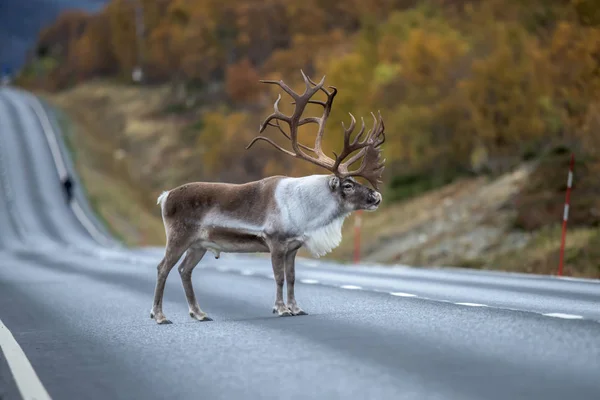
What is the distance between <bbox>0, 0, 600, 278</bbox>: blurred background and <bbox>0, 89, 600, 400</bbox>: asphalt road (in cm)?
772

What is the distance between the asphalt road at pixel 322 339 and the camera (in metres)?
6.99

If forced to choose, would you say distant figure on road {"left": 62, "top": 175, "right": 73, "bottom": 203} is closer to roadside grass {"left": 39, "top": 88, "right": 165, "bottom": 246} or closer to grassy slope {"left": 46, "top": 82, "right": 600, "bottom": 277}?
roadside grass {"left": 39, "top": 88, "right": 165, "bottom": 246}

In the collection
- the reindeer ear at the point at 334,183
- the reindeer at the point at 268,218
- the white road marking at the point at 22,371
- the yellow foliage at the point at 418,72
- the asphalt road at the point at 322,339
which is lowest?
the white road marking at the point at 22,371

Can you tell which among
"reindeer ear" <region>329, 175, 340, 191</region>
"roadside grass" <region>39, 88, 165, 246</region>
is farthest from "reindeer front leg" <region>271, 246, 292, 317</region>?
"roadside grass" <region>39, 88, 165, 246</region>

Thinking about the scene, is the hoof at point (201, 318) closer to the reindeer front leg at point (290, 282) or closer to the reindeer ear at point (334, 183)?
the reindeer front leg at point (290, 282)

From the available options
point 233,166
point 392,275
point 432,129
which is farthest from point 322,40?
point 392,275

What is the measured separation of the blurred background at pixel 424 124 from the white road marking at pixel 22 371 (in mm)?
13163

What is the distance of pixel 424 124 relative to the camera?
149 ft

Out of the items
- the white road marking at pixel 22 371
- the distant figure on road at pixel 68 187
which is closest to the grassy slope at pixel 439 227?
the distant figure on road at pixel 68 187

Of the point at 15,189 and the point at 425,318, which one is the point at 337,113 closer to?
the point at 15,189

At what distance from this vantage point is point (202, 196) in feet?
37.1

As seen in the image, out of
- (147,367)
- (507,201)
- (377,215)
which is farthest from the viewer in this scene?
(377,215)

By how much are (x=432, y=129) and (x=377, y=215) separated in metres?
4.74

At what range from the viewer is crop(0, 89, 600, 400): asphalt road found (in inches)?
275
